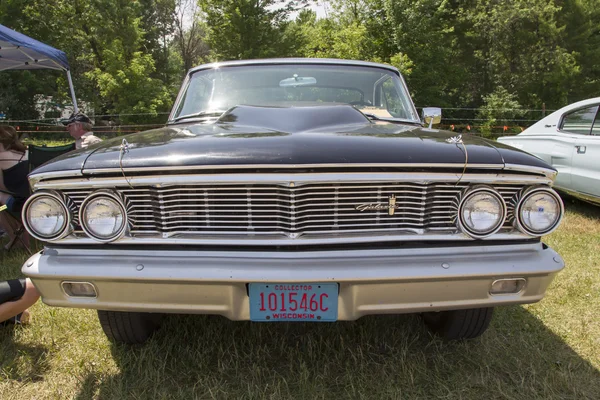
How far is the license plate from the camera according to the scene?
70.9 inches

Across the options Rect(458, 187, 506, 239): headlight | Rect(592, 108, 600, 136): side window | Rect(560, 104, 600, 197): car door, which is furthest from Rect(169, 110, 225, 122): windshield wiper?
Rect(592, 108, 600, 136): side window

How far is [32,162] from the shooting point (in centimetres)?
526

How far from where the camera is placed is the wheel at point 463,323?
7.98 ft

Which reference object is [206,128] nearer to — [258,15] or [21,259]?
[21,259]

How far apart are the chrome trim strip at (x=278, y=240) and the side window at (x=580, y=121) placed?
4.40 metres

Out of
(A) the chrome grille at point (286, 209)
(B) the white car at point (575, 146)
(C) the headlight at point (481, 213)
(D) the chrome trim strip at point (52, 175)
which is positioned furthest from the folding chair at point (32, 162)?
(B) the white car at point (575, 146)

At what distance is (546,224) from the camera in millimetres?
1959

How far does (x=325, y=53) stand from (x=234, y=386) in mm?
21231

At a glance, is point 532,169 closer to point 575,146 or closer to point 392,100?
point 392,100

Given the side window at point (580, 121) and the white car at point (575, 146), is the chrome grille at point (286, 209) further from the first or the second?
the side window at point (580, 121)

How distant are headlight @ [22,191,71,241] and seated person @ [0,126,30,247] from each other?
2767mm

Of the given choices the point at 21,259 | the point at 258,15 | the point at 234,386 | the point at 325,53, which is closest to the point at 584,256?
the point at 234,386

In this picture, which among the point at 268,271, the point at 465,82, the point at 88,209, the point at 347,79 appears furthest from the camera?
the point at 465,82

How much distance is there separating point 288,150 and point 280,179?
13cm
